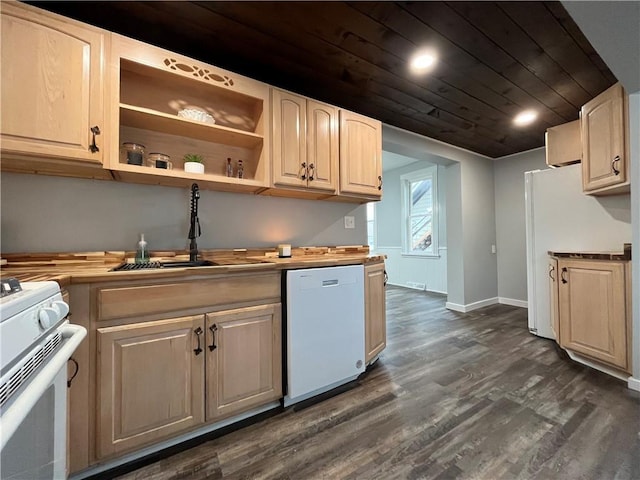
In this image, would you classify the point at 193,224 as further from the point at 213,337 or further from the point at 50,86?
the point at 50,86

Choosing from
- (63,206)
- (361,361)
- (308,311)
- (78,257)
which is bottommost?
(361,361)

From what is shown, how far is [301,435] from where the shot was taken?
144 centimetres

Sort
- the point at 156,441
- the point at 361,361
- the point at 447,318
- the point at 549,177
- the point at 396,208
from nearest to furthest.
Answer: the point at 156,441 → the point at 361,361 → the point at 549,177 → the point at 447,318 → the point at 396,208

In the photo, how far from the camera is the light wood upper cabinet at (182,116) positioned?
1.51 meters

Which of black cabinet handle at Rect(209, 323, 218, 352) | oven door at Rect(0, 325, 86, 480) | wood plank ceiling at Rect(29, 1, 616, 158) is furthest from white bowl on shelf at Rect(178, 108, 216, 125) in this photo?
oven door at Rect(0, 325, 86, 480)

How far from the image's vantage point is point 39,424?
0.75 metres

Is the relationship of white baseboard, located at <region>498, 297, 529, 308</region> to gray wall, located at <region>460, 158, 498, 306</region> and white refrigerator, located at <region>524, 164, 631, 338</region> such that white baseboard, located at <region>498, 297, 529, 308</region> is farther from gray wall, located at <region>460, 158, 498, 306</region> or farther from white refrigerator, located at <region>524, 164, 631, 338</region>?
white refrigerator, located at <region>524, 164, 631, 338</region>

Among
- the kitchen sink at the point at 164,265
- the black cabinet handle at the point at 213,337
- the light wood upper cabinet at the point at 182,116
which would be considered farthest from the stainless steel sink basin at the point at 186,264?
the light wood upper cabinet at the point at 182,116

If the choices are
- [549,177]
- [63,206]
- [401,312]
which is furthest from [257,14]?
[401,312]

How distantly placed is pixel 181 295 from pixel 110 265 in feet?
2.12

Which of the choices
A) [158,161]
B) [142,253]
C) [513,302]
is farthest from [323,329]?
[513,302]

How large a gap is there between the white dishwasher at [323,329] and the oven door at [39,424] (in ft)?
3.24

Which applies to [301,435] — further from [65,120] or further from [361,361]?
[65,120]

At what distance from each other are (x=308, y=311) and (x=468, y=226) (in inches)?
125
